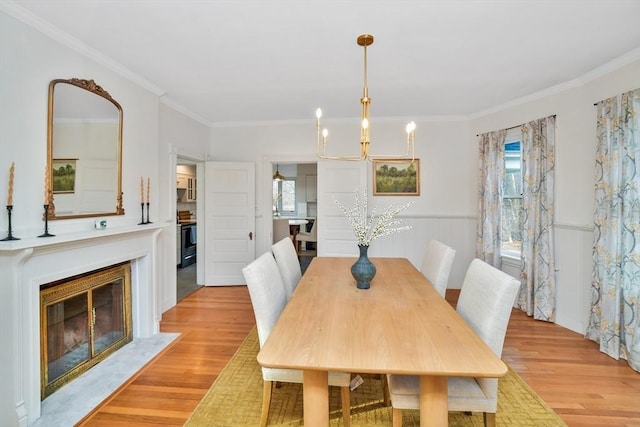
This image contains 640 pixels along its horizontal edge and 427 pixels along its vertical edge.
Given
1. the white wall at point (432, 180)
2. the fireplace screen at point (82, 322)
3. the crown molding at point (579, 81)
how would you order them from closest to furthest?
the fireplace screen at point (82, 322), the crown molding at point (579, 81), the white wall at point (432, 180)

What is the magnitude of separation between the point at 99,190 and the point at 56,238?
0.65 m

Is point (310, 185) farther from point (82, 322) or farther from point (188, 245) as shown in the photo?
point (82, 322)

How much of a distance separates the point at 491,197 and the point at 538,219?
63 centimetres

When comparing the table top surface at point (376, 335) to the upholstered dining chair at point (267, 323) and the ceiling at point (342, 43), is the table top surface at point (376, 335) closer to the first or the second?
the upholstered dining chair at point (267, 323)

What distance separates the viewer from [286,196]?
8.78 meters

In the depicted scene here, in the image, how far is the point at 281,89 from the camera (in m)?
3.29

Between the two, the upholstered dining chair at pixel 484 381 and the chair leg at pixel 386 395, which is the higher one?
the upholstered dining chair at pixel 484 381

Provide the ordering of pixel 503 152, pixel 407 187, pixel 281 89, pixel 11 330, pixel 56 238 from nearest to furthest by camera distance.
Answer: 1. pixel 11 330
2. pixel 56 238
3. pixel 281 89
4. pixel 503 152
5. pixel 407 187

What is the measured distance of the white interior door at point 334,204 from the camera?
445 centimetres

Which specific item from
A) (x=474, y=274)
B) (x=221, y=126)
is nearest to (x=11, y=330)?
(x=474, y=274)

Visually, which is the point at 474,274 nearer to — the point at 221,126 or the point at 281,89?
the point at 281,89

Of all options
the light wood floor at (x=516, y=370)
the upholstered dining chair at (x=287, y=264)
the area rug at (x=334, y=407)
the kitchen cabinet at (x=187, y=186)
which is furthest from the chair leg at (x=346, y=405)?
the kitchen cabinet at (x=187, y=186)

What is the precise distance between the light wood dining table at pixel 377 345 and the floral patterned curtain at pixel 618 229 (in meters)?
1.91

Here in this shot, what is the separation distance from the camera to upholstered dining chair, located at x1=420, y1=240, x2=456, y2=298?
7.48 ft
